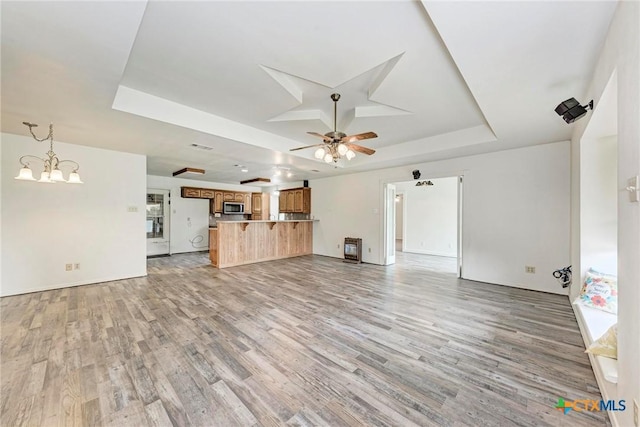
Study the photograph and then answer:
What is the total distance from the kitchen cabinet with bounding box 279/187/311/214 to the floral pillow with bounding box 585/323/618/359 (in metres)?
6.82

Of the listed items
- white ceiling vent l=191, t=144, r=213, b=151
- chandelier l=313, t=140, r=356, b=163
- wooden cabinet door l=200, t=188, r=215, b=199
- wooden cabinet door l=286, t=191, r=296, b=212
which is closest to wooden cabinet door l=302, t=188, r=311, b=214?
wooden cabinet door l=286, t=191, r=296, b=212

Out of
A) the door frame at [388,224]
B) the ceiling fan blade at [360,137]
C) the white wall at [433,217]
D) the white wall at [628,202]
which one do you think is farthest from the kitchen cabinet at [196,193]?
the white wall at [628,202]

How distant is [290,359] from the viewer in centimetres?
214

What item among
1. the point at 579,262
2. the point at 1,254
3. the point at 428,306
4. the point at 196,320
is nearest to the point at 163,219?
the point at 1,254

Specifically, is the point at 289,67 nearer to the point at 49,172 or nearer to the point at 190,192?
the point at 49,172

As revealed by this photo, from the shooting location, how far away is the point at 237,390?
5.74ft

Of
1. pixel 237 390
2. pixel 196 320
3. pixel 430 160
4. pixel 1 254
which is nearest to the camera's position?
pixel 237 390

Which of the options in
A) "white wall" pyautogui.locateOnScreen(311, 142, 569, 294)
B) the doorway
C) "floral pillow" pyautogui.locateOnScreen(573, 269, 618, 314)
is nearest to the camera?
"floral pillow" pyautogui.locateOnScreen(573, 269, 618, 314)

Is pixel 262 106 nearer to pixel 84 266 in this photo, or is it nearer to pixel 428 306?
pixel 428 306

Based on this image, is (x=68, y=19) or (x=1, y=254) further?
(x=1, y=254)

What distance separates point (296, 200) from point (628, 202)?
739 cm

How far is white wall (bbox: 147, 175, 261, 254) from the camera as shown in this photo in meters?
7.69

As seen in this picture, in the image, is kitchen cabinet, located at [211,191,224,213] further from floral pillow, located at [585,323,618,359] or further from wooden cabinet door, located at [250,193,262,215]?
floral pillow, located at [585,323,618,359]

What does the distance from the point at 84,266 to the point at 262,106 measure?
4.39m
